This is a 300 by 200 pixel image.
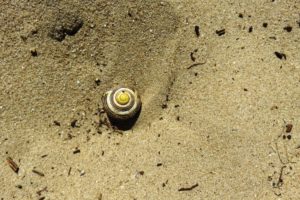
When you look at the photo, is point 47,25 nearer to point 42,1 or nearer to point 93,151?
point 42,1

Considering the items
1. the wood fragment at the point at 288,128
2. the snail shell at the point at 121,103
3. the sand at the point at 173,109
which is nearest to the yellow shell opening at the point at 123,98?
the snail shell at the point at 121,103

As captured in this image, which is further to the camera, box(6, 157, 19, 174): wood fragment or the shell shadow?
the shell shadow

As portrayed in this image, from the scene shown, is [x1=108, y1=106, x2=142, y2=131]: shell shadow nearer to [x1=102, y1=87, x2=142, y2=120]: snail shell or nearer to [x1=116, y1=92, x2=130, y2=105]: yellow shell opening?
[x1=102, y1=87, x2=142, y2=120]: snail shell

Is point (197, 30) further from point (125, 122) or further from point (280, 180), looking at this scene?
point (280, 180)

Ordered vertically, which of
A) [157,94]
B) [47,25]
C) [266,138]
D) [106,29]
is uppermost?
[47,25]

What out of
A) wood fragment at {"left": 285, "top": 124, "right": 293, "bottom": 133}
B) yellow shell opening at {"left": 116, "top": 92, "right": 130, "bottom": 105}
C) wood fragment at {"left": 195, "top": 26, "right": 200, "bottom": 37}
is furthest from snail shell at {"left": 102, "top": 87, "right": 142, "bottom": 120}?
wood fragment at {"left": 285, "top": 124, "right": 293, "bottom": 133}

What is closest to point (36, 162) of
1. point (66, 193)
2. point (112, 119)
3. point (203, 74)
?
point (66, 193)
